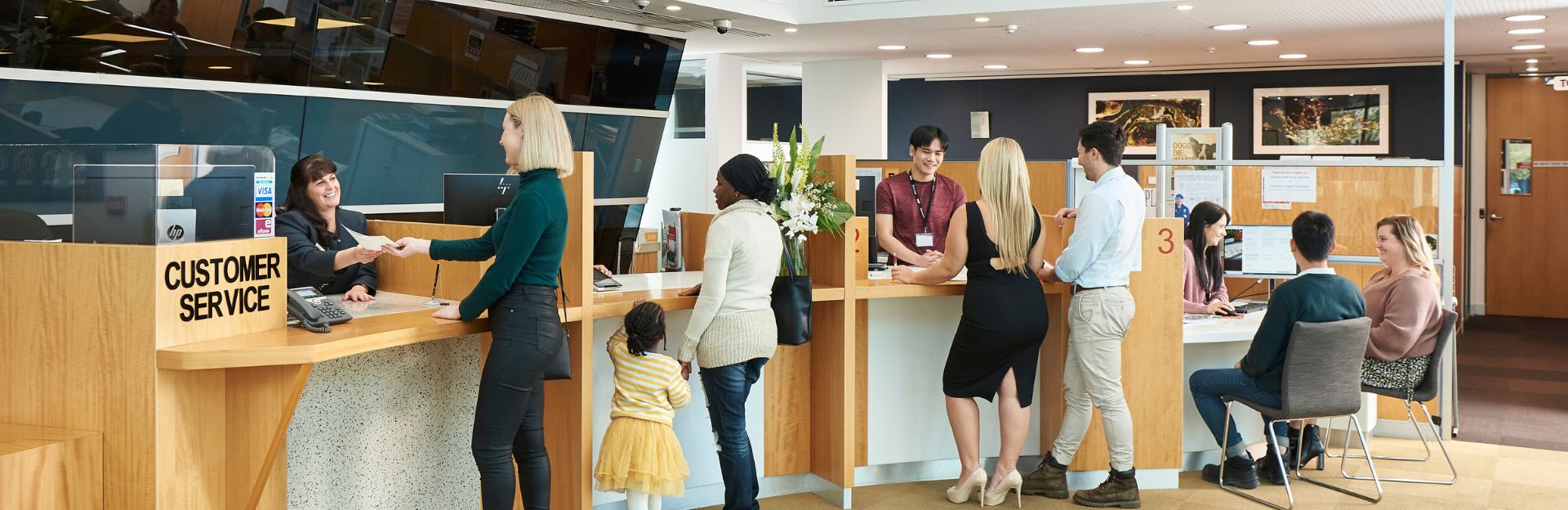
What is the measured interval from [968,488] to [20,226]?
12.6ft

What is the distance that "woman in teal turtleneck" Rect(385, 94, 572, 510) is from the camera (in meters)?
3.46

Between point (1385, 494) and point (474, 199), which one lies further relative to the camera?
point (1385, 494)

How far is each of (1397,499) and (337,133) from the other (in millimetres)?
5636

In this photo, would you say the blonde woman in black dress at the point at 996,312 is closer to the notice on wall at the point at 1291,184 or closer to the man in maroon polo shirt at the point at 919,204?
the man in maroon polo shirt at the point at 919,204

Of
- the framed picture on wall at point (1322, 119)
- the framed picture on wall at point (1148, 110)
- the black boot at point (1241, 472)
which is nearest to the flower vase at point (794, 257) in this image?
the black boot at point (1241, 472)

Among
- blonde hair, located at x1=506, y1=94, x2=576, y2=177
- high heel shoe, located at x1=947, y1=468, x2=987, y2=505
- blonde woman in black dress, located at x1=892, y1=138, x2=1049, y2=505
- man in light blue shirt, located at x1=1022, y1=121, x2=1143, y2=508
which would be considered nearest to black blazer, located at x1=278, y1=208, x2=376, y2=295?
blonde hair, located at x1=506, y1=94, x2=576, y2=177

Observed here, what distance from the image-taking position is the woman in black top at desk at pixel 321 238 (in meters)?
4.04

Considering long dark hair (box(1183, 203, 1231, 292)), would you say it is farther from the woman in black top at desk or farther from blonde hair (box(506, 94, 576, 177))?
the woman in black top at desk

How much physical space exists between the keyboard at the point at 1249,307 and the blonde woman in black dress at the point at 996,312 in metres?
1.44

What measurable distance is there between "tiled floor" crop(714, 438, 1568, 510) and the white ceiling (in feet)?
9.40

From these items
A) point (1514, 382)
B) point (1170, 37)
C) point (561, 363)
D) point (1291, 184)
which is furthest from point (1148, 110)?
point (561, 363)

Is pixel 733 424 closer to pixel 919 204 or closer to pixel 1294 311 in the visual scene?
pixel 1294 311

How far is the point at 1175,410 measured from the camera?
515 centimetres

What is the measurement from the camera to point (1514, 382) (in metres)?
8.12
